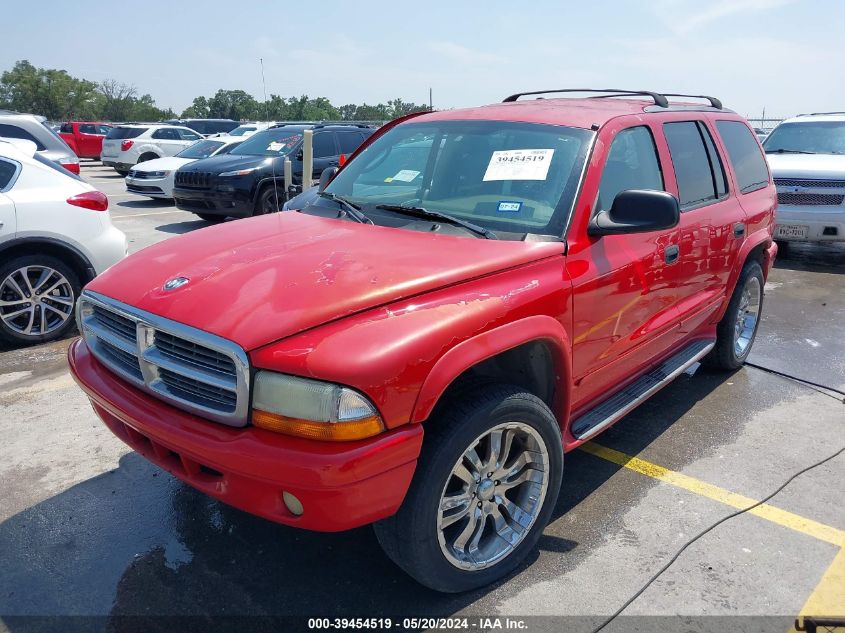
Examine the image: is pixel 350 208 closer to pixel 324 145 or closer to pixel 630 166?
pixel 630 166

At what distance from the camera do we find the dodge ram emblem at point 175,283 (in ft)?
8.35

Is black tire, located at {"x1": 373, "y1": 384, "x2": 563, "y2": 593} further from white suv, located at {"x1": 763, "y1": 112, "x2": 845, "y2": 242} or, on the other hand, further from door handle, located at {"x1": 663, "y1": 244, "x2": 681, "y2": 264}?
white suv, located at {"x1": 763, "y1": 112, "x2": 845, "y2": 242}

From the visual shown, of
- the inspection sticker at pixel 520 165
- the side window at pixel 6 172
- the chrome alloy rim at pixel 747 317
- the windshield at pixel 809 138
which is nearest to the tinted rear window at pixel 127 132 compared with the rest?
the side window at pixel 6 172

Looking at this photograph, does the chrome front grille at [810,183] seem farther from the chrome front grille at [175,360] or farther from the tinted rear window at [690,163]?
the chrome front grille at [175,360]

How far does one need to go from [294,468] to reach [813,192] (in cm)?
866

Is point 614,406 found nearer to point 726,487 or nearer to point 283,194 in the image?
point 726,487

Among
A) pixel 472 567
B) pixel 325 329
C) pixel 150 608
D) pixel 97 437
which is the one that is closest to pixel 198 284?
pixel 325 329

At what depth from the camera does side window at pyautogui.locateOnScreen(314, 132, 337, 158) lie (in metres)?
11.2

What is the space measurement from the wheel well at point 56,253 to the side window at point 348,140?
266 inches

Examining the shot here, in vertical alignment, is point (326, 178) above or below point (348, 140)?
below

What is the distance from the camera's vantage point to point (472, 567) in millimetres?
Result: 2580

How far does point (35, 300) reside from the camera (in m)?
5.30

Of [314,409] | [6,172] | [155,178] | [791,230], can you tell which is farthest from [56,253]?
[155,178]

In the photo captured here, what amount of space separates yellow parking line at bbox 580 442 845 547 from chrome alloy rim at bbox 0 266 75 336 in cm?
432
